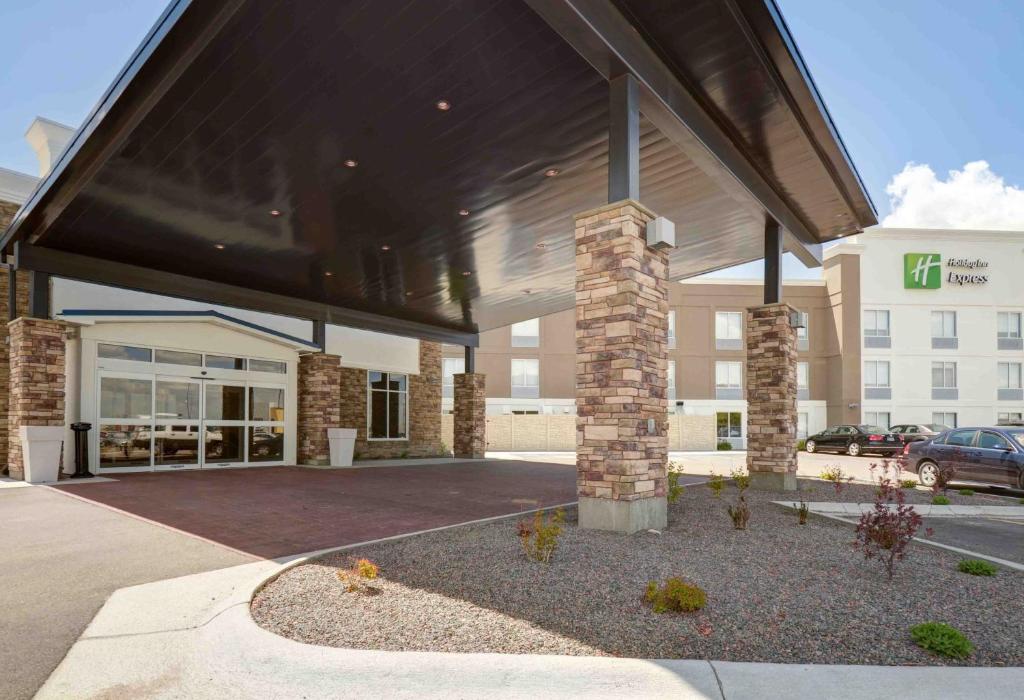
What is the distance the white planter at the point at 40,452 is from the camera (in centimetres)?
1204

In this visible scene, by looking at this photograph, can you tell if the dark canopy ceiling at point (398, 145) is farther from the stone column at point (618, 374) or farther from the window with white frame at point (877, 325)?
the window with white frame at point (877, 325)

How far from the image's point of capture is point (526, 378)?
133 feet

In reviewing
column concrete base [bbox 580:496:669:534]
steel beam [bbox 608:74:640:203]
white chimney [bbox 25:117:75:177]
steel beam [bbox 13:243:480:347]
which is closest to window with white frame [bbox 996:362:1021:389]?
steel beam [bbox 13:243:480:347]

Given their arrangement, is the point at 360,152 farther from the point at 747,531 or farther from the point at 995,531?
the point at 995,531

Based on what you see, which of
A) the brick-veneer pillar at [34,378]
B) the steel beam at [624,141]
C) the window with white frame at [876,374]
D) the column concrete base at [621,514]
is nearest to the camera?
the column concrete base at [621,514]

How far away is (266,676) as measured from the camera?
3.59 metres

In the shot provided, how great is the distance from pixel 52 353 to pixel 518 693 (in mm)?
13481

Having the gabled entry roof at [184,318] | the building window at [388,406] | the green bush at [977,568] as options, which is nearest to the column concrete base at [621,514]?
the green bush at [977,568]

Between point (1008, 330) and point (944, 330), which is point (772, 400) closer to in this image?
point (944, 330)

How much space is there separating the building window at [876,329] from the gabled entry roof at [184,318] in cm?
3305

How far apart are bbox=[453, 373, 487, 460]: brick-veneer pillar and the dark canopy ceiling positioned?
8.28 m

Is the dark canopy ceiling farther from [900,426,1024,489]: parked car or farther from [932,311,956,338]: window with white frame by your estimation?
[932,311,956,338]: window with white frame

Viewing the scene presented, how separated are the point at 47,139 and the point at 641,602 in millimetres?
18341

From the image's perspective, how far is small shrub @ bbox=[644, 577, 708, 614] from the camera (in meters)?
4.52
